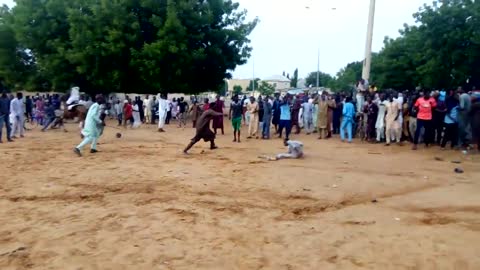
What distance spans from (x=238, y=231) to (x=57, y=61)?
1053 inches

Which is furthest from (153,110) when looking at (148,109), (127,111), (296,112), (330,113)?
(330,113)

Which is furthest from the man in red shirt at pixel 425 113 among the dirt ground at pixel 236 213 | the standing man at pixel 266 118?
the standing man at pixel 266 118

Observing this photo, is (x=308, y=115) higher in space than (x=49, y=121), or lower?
higher

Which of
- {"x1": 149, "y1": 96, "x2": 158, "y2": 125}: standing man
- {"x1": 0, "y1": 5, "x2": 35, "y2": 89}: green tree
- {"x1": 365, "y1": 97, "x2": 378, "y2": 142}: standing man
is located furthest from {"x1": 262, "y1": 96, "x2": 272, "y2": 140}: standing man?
{"x1": 0, "y1": 5, "x2": 35, "y2": 89}: green tree

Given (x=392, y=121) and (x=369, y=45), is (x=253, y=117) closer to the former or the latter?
(x=392, y=121)

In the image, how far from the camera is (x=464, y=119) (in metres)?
12.7

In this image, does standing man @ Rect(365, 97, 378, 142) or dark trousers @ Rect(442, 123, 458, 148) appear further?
standing man @ Rect(365, 97, 378, 142)

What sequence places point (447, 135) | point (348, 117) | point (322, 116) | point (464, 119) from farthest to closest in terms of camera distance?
point (322, 116) < point (348, 117) < point (447, 135) < point (464, 119)

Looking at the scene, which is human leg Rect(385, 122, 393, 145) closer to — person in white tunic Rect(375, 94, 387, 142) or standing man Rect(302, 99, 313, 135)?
person in white tunic Rect(375, 94, 387, 142)

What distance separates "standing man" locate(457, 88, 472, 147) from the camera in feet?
40.9

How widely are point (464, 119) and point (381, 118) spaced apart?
2.54 meters

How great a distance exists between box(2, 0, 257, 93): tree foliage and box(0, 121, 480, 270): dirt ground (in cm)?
1473

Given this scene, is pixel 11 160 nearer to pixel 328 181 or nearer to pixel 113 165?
pixel 113 165

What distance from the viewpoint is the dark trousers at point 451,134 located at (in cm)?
1297
